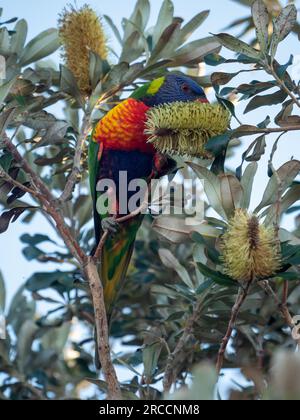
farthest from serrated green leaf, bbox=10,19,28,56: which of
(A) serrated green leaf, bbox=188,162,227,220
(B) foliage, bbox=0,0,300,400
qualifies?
(A) serrated green leaf, bbox=188,162,227,220

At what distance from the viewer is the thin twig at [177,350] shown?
1.67 metres

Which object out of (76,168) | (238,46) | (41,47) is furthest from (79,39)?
(238,46)

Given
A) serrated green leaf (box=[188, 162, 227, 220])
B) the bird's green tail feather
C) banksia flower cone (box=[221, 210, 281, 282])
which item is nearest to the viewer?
banksia flower cone (box=[221, 210, 281, 282])

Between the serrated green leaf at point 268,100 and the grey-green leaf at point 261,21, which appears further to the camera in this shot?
the serrated green leaf at point 268,100

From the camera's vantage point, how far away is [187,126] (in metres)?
1.67

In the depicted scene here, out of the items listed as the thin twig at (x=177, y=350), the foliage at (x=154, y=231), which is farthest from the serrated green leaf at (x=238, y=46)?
the thin twig at (x=177, y=350)

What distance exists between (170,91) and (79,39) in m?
0.36

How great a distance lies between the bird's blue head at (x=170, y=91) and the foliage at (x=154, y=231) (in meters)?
0.04

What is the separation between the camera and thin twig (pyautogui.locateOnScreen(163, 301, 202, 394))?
1.67 metres

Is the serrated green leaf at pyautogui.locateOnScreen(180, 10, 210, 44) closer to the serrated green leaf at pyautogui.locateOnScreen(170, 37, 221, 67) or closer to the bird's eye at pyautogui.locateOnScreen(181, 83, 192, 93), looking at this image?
the serrated green leaf at pyautogui.locateOnScreen(170, 37, 221, 67)

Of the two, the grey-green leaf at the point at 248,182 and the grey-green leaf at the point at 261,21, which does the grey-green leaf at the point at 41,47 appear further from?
the grey-green leaf at the point at 248,182

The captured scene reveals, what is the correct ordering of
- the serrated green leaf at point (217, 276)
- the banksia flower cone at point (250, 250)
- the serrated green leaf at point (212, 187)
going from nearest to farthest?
the banksia flower cone at point (250, 250)
the serrated green leaf at point (217, 276)
the serrated green leaf at point (212, 187)

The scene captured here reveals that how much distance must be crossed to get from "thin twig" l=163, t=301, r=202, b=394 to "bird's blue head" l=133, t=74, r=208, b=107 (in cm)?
73

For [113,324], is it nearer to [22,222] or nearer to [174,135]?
[22,222]
